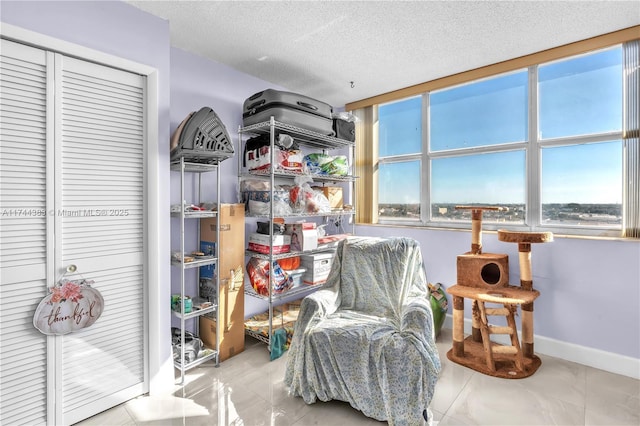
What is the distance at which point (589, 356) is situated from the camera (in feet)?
7.50

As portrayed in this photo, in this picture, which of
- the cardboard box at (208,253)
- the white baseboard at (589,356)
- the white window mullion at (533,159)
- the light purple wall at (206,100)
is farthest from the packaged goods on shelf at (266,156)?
the white baseboard at (589,356)

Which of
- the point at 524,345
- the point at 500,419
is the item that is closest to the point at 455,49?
the point at 524,345

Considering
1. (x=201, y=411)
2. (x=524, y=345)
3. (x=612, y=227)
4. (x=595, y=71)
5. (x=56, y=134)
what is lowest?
(x=201, y=411)

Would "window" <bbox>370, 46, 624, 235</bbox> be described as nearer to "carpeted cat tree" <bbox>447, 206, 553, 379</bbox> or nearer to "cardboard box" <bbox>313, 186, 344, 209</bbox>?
"carpeted cat tree" <bbox>447, 206, 553, 379</bbox>

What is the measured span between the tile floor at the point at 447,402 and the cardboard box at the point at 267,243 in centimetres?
90

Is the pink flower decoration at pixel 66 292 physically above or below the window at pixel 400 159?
below

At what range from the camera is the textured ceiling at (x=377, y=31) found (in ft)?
6.22

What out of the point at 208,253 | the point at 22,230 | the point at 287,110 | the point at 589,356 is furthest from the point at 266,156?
the point at 589,356

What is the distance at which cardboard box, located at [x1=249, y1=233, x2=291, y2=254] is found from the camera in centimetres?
259

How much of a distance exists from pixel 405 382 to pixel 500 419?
622mm

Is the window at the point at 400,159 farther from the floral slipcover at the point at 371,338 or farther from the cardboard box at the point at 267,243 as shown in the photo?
the cardboard box at the point at 267,243

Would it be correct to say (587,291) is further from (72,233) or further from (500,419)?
(72,233)

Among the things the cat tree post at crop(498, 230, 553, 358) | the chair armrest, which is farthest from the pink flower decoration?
the cat tree post at crop(498, 230, 553, 358)

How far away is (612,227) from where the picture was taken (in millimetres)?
2326
